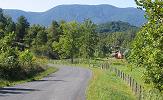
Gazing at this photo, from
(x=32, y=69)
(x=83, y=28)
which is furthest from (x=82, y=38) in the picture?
(x=32, y=69)

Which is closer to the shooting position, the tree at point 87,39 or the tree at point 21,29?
the tree at point 87,39

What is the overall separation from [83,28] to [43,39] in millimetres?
22345

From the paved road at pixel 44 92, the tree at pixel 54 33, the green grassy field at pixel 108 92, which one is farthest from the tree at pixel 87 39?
the paved road at pixel 44 92

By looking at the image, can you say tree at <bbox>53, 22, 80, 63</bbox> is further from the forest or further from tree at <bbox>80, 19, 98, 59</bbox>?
tree at <bbox>80, 19, 98, 59</bbox>

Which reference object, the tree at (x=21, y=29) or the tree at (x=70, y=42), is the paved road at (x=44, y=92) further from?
the tree at (x=21, y=29)

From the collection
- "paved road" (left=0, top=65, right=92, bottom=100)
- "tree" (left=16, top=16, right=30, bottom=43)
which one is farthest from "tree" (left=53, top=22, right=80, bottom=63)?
"paved road" (left=0, top=65, right=92, bottom=100)

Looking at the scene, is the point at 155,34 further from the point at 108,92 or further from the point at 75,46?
the point at 75,46

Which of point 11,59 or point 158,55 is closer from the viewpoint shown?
point 158,55

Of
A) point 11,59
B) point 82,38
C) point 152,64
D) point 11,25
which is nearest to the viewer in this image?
point 152,64

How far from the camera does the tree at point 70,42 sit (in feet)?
424

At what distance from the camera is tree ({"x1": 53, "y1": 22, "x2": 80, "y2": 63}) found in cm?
12912

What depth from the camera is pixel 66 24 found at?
138 metres

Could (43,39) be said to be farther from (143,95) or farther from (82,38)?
(143,95)

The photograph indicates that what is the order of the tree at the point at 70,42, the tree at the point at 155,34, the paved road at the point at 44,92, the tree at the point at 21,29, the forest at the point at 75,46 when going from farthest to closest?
the tree at the point at 21,29
the tree at the point at 70,42
the paved road at the point at 44,92
the forest at the point at 75,46
the tree at the point at 155,34
